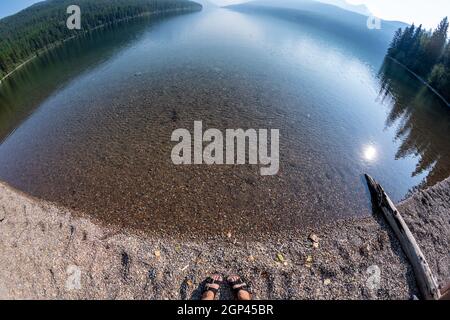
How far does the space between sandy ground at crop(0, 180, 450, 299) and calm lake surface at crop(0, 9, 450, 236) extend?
207cm

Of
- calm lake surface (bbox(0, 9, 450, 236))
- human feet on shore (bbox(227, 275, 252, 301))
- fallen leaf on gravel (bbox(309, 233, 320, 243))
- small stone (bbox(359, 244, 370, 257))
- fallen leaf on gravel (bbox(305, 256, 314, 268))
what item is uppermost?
calm lake surface (bbox(0, 9, 450, 236))

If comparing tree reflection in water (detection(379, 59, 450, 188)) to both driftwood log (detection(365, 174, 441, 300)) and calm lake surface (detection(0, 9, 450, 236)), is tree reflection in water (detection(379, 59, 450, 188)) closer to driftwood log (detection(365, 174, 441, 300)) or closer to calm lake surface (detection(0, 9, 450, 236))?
Answer: calm lake surface (detection(0, 9, 450, 236))

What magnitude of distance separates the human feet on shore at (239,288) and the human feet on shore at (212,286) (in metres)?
0.68

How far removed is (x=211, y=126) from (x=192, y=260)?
73.4ft

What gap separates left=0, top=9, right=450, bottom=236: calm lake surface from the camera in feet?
74.5

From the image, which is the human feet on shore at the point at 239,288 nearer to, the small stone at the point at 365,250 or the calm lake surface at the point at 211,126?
the calm lake surface at the point at 211,126

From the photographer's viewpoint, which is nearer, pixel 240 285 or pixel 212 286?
pixel 212 286

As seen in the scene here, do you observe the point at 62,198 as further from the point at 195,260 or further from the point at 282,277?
the point at 282,277

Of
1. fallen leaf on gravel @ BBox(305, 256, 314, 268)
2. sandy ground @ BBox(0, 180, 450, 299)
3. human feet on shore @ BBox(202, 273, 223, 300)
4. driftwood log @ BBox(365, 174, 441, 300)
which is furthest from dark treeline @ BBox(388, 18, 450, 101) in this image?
human feet on shore @ BBox(202, 273, 223, 300)

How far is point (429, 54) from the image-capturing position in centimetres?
7425

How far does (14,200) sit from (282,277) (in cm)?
2436

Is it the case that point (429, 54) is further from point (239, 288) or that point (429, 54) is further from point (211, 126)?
point (239, 288)

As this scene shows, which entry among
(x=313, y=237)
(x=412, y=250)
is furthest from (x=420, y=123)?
(x=313, y=237)
